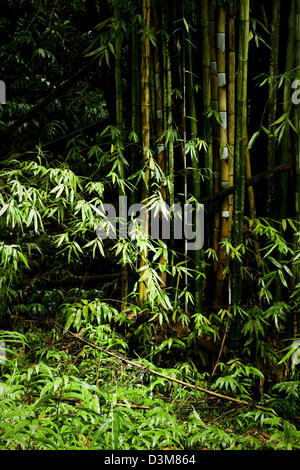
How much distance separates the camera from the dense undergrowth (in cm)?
161

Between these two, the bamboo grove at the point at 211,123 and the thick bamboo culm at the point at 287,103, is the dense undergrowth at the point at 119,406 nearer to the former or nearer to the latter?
the bamboo grove at the point at 211,123

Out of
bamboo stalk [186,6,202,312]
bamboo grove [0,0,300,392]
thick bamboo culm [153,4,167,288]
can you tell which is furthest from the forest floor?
thick bamboo culm [153,4,167,288]

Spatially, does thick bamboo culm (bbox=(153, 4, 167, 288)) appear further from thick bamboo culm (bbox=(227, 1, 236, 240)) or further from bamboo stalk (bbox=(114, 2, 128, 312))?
thick bamboo culm (bbox=(227, 1, 236, 240))

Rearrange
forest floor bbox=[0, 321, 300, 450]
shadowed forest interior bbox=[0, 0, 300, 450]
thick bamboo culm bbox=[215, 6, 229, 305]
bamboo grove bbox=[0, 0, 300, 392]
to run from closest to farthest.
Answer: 1. forest floor bbox=[0, 321, 300, 450]
2. shadowed forest interior bbox=[0, 0, 300, 450]
3. bamboo grove bbox=[0, 0, 300, 392]
4. thick bamboo culm bbox=[215, 6, 229, 305]

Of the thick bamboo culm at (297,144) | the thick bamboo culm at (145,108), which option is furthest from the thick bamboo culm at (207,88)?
the thick bamboo culm at (297,144)


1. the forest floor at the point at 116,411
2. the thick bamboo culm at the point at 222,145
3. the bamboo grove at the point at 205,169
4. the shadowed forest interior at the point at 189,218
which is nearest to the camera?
the forest floor at the point at 116,411

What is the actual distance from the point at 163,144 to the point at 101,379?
1459 millimetres

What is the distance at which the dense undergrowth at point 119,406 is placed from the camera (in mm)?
1607

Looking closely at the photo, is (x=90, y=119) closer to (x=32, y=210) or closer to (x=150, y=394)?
(x=32, y=210)

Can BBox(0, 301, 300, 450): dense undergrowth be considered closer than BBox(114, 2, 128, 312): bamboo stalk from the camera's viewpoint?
Yes

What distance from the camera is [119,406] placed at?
180 centimetres

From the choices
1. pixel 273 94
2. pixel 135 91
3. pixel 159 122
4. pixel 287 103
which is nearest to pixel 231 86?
pixel 273 94

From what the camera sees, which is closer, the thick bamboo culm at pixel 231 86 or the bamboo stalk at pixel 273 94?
the bamboo stalk at pixel 273 94
